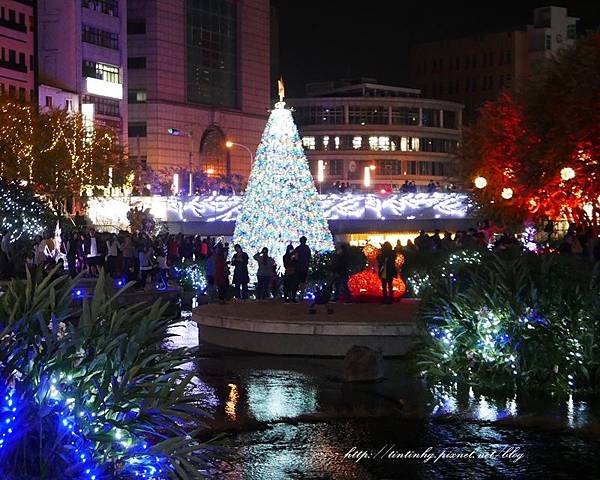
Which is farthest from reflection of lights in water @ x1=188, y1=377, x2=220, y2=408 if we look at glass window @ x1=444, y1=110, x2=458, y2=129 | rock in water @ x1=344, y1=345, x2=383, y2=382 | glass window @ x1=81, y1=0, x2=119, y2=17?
glass window @ x1=444, y1=110, x2=458, y2=129

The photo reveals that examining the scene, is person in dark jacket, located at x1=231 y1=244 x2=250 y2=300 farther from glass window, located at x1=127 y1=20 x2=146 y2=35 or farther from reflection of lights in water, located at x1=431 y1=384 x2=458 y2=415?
glass window, located at x1=127 y1=20 x2=146 y2=35

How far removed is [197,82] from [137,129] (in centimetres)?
886

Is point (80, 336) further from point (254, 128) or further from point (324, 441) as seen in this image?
point (254, 128)

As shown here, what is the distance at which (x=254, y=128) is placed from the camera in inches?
4513

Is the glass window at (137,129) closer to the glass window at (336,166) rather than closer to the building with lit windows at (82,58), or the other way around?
the building with lit windows at (82,58)

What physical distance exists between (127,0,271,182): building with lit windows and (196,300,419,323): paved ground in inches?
2888

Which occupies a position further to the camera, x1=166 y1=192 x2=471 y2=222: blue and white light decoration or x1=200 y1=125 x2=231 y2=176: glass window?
x1=200 y1=125 x2=231 y2=176: glass window

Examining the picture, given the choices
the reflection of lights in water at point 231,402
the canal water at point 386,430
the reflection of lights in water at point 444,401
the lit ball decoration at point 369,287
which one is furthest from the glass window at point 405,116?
the reflection of lights in water at point 444,401

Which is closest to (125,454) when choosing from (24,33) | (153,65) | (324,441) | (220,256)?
(324,441)

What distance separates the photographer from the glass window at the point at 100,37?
8562 cm

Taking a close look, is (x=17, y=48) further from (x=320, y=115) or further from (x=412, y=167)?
(x=412, y=167)

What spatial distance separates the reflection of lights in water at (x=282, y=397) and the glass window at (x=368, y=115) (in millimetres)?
113621

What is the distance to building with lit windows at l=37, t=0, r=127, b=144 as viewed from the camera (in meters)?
82.4

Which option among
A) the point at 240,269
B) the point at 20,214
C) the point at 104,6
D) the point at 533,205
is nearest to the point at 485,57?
the point at 104,6
